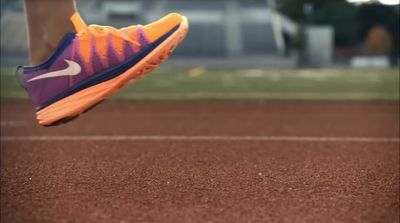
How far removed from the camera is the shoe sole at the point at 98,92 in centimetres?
163

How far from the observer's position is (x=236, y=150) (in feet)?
8.32

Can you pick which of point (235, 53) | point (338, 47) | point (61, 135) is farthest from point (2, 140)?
point (338, 47)

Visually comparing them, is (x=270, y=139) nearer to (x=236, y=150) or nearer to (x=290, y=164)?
(x=236, y=150)

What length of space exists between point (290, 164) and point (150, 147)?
30.9 inches

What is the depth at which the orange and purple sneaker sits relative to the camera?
1.63 meters

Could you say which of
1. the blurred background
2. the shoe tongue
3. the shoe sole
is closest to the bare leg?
the shoe tongue

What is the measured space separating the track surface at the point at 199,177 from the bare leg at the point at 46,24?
0.39m

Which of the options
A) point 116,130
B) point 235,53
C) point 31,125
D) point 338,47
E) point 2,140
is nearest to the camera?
point 2,140

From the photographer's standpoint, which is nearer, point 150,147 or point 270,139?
point 150,147

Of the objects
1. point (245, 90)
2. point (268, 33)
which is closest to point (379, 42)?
point (268, 33)

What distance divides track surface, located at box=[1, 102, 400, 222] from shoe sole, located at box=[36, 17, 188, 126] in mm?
195

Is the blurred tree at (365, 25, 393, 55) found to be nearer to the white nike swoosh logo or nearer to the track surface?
the track surface

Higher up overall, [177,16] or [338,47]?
[177,16]

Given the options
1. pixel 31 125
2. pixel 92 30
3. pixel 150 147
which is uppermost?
pixel 92 30
